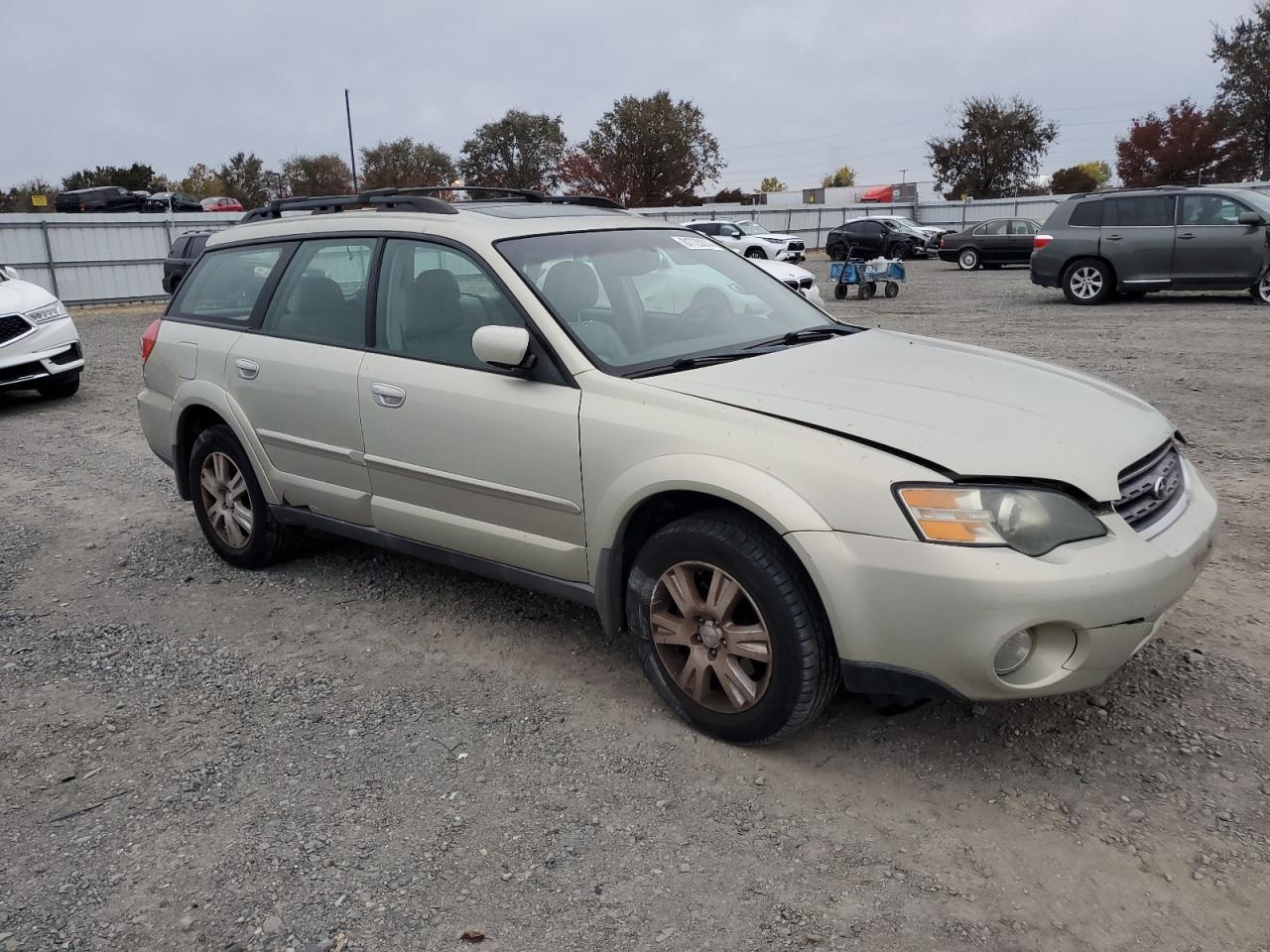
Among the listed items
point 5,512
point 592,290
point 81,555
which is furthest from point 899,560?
point 5,512

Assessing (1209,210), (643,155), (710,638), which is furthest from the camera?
(643,155)

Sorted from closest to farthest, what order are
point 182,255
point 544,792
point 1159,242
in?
point 544,792, point 1159,242, point 182,255

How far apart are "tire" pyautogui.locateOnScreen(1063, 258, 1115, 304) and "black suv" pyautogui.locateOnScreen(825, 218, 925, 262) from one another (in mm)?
15871

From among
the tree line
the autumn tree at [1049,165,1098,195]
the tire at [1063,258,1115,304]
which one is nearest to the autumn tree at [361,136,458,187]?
the tree line

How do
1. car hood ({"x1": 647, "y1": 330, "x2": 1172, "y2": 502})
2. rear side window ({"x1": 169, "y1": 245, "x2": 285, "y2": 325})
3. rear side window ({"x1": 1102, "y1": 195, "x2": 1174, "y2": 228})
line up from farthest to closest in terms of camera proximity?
rear side window ({"x1": 1102, "y1": 195, "x2": 1174, "y2": 228}) → rear side window ({"x1": 169, "y1": 245, "x2": 285, "y2": 325}) → car hood ({"x1": 647, "y1": 330, "x2": 1172, "y2": 502})

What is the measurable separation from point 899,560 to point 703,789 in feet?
3.07

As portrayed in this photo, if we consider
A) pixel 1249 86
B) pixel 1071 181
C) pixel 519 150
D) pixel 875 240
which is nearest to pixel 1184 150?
pixel 1249 86

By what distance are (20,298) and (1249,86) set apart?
47.9 m

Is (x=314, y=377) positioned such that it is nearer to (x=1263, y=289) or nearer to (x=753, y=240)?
(x=1263, y=289)

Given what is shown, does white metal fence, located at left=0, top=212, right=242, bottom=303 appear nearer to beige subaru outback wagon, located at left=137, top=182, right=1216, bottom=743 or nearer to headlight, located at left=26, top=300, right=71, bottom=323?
headlight, located at left=26, top=300, right=71, bottom=323

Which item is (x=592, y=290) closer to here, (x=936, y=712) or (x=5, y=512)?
(x=936, y=712)

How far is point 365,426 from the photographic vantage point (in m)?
4.20

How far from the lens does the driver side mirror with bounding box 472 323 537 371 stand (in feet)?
11.6

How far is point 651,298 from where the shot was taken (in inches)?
162
